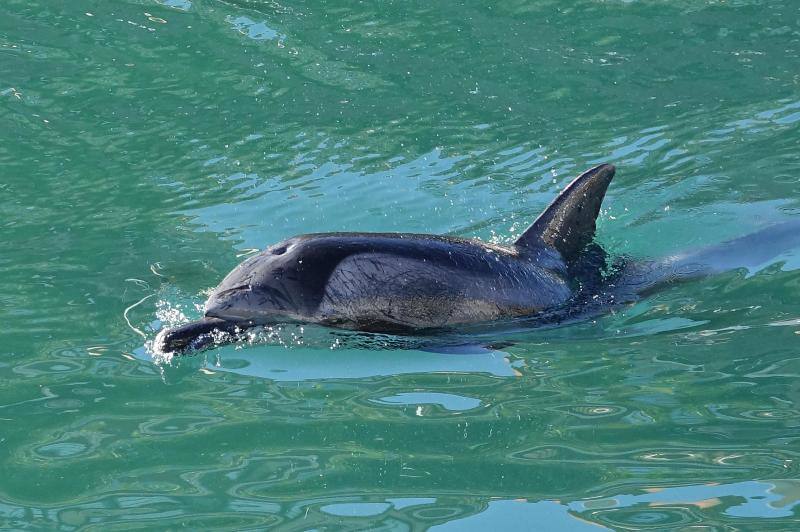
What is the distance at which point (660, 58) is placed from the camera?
44.7 feet

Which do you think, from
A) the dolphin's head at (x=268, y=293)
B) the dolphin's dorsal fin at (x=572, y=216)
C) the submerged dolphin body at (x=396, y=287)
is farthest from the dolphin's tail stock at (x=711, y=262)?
the dolphin's head at (x=268, y=293)

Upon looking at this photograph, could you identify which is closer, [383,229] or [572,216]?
[572,216]

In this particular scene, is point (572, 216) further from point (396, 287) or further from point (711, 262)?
point (396, 287)

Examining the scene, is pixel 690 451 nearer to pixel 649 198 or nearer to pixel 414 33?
pixel 649 198

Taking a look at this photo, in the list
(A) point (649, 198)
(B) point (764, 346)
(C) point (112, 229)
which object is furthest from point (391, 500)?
(A) point (649, 198)

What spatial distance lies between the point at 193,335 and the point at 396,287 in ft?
4.07

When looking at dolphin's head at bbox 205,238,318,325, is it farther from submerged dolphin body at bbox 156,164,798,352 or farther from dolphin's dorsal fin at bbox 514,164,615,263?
dolphin's dorsal fin at bbox 514,164,615,263

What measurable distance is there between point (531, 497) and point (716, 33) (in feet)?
34.1

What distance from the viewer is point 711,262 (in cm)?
Result: 859

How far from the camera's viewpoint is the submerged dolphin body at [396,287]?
6.83 meters

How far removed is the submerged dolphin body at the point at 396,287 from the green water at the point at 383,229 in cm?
21

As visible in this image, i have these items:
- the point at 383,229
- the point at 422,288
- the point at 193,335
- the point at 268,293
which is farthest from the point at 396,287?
the point at 383,229

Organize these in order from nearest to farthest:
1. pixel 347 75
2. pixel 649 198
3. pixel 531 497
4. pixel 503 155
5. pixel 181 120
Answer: pixel 531 497 → pixel 649 198 → pixel 503 155 → pixel 181 120 → pixel 347 75

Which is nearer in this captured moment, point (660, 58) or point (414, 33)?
point (660, 58)
